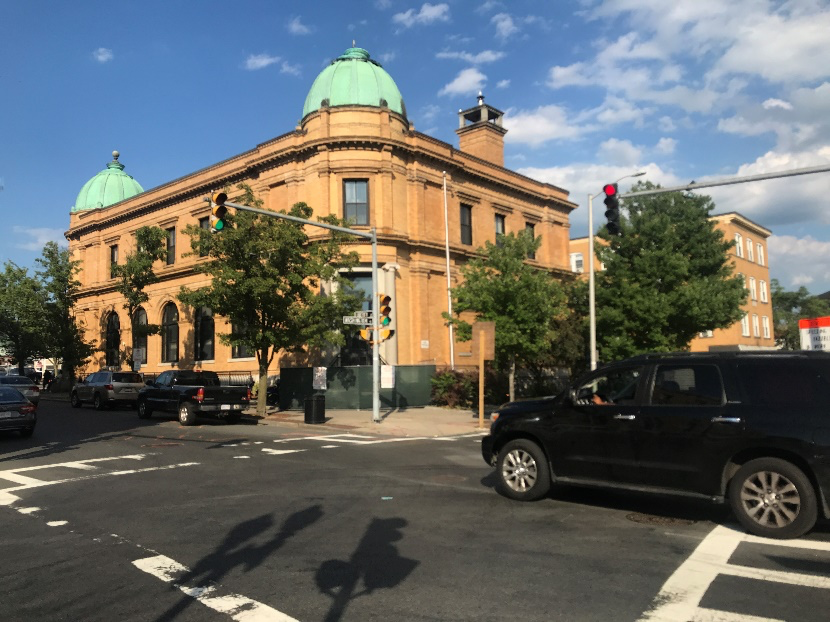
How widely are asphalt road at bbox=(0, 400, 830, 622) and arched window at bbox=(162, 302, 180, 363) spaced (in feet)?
96.1

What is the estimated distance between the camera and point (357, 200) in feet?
99.6

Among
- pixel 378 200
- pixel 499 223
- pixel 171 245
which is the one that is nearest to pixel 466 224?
pixel 499 223

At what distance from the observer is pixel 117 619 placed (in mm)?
4676

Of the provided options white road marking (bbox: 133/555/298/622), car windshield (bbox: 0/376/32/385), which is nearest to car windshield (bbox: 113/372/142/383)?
car windshield (bbox: 0/376/32/385)

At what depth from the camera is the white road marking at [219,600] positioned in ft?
15.3

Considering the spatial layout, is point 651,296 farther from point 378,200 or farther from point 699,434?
point 699,434

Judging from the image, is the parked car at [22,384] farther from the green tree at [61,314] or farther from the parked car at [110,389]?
the green tree at [61,314]

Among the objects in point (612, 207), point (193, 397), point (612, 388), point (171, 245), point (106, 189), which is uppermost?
point (106, 189)

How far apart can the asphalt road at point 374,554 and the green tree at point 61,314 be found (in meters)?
32.6

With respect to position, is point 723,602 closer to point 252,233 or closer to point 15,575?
point 15,575

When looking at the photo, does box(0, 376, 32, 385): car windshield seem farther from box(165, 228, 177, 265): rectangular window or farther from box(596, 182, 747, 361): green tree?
box(596, 182, 747, 361): green tree

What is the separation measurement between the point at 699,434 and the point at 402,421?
15.3m

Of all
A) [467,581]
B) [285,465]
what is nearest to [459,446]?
[285,465]

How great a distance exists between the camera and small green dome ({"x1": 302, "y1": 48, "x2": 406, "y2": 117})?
31344 mm
